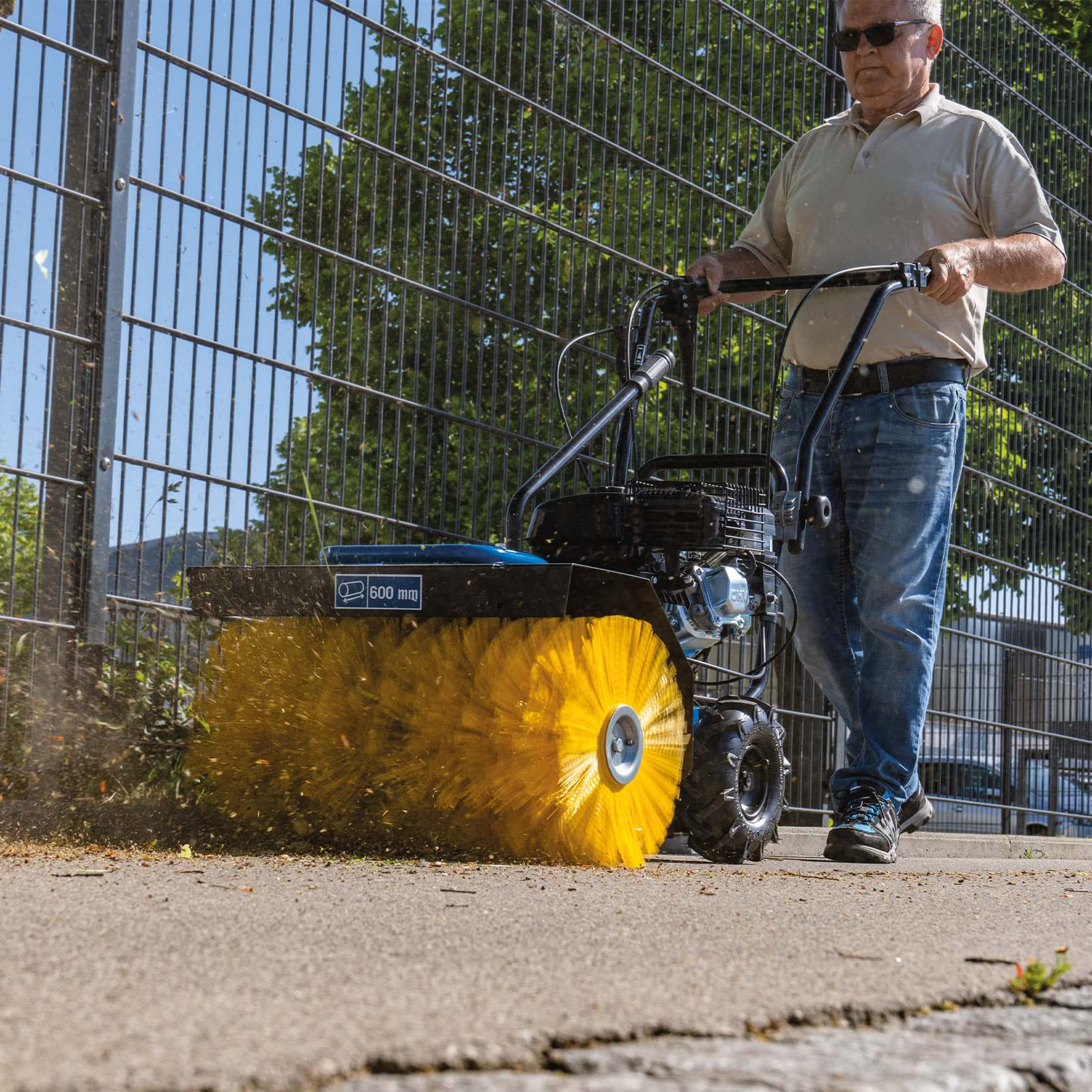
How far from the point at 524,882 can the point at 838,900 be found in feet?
1.86

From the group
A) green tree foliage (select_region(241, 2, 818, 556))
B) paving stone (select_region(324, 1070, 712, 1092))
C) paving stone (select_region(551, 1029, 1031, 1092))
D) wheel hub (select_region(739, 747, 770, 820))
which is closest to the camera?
paving stone (select_region(324, 1070, 712, 1092))

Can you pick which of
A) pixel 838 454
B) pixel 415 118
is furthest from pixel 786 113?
pixel 838 454

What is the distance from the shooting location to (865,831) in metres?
4.36

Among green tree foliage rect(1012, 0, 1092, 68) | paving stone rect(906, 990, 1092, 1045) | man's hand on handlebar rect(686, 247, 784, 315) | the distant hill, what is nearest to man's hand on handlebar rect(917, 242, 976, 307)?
man's hand on handlebar rect(686, 247, 784, 315)

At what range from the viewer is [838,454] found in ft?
15.5

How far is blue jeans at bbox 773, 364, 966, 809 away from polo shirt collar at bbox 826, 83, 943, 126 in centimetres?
78

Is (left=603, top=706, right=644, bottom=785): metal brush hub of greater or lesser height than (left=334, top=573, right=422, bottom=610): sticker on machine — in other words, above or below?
below

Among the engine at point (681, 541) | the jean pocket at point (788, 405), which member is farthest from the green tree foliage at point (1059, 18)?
the engine at point (681, 541)

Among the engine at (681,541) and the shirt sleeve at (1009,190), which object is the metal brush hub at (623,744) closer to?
the engine at (681,541)

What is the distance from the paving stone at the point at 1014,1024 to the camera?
5.89ft

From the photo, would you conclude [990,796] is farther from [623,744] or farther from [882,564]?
[623,744]

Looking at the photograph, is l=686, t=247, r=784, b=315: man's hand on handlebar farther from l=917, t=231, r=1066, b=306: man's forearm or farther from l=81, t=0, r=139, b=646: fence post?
l=81, t=0, r=139, b=646: fence post

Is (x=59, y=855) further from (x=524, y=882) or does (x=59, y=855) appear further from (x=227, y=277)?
(x=227, y=277)

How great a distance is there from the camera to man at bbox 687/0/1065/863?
4488 millimetres
